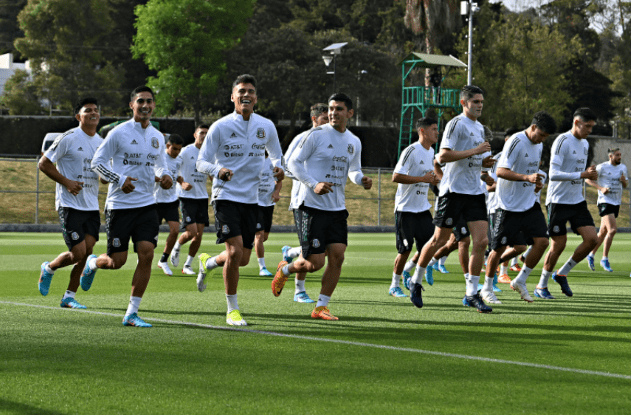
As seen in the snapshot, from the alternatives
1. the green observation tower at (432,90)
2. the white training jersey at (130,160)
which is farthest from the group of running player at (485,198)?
the green observation tower at (432,90)

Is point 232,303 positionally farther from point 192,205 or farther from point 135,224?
point 192,205

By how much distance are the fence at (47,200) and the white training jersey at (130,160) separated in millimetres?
24555

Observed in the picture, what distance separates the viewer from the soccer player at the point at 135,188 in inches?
324

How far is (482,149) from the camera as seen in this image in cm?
923

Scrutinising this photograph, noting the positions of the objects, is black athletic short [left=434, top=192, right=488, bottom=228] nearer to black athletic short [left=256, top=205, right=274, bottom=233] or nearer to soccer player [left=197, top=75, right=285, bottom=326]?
soccer player [left=197, top=75, right=285, bottom=326]

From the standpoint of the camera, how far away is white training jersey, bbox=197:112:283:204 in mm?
8312

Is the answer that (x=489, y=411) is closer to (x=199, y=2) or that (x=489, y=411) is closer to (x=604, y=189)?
(x=604, y=189)

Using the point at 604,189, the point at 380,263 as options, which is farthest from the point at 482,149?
the point at 380,263

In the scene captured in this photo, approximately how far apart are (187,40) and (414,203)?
38.3 m

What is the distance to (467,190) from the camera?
966 cm

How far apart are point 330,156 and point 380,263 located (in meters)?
9.09

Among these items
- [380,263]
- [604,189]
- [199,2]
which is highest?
[199,2]

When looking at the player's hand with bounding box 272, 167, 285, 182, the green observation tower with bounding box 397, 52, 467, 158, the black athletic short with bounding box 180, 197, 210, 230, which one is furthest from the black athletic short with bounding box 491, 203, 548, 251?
the green observation tower with bounding box 397, 52, 467, 158

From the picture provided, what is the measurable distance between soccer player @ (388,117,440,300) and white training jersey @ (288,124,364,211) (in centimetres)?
261
